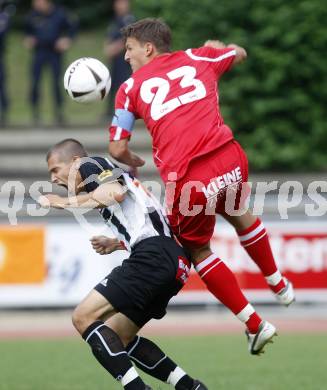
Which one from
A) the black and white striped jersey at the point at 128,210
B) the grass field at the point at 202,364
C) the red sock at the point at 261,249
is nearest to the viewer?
the black and white striped jersey at the point at 128,210

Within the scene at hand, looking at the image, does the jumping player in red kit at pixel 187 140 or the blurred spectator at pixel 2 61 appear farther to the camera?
the blurred spectator at pixel 2 61

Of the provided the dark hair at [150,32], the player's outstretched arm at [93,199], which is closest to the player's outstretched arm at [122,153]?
the player's outstretched arm at [93,199]

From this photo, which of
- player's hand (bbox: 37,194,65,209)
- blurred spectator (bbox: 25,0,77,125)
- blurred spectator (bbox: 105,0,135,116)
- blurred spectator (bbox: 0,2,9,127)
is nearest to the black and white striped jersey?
player's hand (bbox: 37,194,65,209)

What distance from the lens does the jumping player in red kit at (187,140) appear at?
774cm

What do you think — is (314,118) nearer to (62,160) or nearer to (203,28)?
(203,28)

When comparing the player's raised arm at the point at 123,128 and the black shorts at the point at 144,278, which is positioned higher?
the player's raised arm at the point at 123,128

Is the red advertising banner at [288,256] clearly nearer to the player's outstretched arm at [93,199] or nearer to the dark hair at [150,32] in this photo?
the dark hair at [150,32]

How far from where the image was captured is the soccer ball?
770 centimetres

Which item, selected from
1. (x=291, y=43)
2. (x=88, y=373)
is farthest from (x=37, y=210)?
(x=291, y=43)

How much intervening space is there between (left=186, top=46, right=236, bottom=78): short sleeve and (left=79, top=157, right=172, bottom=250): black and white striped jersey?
1095mm

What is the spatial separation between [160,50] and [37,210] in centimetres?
678

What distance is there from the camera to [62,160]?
24.8 feet

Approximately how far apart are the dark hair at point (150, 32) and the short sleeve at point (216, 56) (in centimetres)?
25

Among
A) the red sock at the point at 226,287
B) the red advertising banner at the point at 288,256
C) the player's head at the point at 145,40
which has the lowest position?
the red advertising banner at the point at 288,256
